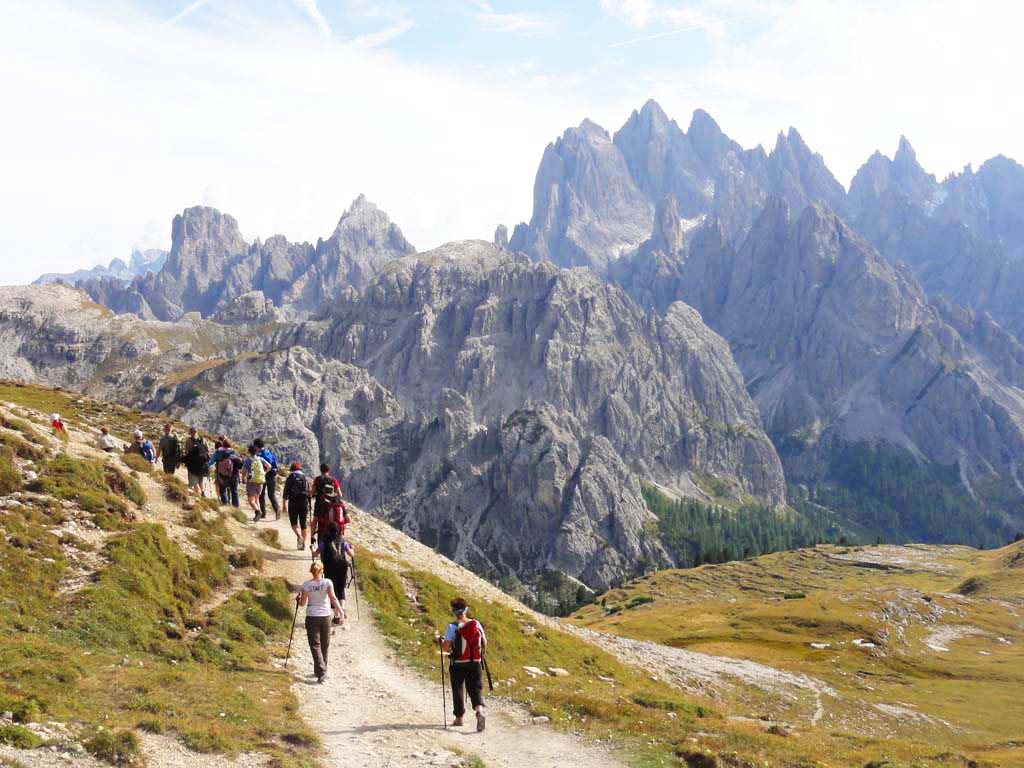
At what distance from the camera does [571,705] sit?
27.0 m

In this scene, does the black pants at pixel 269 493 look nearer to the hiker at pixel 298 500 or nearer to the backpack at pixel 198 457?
the backpack at pixel 198 457

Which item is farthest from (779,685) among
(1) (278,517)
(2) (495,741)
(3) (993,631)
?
(3) (993,631)

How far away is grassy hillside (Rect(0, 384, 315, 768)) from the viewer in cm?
1812

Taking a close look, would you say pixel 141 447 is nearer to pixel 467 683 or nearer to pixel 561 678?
pixel 561 678

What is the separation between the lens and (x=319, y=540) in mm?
31516

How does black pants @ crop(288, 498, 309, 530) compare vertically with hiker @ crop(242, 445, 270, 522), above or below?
below

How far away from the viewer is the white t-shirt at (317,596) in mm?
25203

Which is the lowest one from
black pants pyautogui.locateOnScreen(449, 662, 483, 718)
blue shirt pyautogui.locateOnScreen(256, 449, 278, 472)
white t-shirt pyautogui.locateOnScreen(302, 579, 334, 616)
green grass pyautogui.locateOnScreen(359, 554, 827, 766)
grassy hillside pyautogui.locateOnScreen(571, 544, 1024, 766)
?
grassy hillside pyautogui.locateOnScreen(571, 544, 1024, 766)

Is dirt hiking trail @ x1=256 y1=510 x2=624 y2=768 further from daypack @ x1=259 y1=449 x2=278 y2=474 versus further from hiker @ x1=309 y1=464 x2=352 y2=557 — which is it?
daypack @ x1=259 y1=449 x2=278 y2=474

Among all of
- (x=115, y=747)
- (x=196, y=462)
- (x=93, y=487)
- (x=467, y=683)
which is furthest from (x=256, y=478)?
(x=115, y=747)

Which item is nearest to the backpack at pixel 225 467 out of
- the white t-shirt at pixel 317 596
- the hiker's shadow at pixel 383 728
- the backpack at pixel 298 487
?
the backpack at pixel 298 487

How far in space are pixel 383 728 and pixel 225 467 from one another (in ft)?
80.9

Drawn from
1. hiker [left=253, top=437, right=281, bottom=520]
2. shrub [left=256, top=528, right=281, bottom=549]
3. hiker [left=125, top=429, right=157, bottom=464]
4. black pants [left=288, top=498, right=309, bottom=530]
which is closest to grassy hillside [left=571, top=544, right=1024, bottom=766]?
black pants [left=288, top=498, right=309, bottom=530]

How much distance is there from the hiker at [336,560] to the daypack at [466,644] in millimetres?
8599
